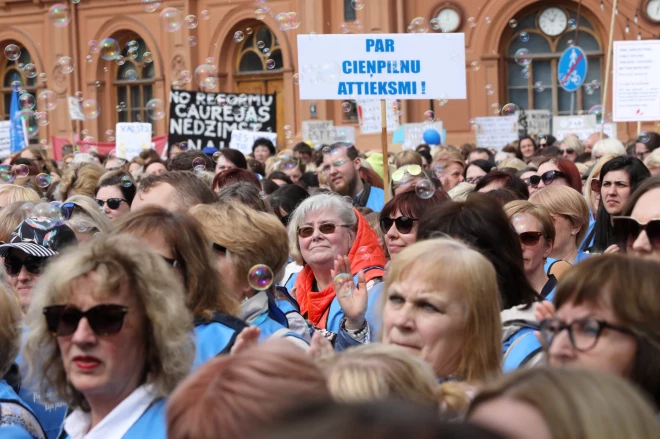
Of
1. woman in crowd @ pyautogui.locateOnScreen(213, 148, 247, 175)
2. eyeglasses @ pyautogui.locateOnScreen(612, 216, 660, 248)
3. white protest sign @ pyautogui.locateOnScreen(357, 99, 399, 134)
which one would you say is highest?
white protest sign @ pyautogui.locateOnScreen(357, 99, 399, 134)

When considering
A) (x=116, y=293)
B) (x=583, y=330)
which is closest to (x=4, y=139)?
(x=116, y=293)

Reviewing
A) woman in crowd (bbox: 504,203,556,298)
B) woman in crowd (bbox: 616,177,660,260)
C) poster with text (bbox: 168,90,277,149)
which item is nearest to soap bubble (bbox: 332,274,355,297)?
woman in crowd (bbox: 504,203,556,298)

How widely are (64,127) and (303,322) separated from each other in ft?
81.2

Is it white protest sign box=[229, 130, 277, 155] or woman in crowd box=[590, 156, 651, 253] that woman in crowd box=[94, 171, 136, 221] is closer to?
woman in crowd box=[590, 156, 651, 253]

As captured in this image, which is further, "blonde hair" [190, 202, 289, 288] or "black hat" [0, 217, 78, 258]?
"black hat" [0, 217, 78, 258]

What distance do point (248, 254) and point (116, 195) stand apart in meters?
3.24

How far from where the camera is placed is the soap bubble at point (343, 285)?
469 cm

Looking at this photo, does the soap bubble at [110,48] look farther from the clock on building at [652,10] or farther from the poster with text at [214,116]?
the clock on building at [652,10]

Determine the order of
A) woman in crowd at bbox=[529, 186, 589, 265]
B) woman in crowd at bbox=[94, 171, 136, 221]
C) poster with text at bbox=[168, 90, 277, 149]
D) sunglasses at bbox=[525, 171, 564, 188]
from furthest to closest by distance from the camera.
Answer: poster with text at bbox=[168, 90, 277, 149] < sunglasses at bbox=[525, 171, 564, 188] < woman in crowd at bbox=[94, 171, 136, 221] < woman in crowd at bbox=[529, 186, 589, 265]

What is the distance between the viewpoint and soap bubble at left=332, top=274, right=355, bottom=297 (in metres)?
Result: 4.69

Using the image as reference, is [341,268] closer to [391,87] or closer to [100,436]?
[100,436]

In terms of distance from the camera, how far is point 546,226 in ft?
17.0

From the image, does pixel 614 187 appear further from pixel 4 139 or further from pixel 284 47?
pixel 284 47

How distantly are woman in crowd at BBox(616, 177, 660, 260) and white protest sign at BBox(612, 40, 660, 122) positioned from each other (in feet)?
25.9
